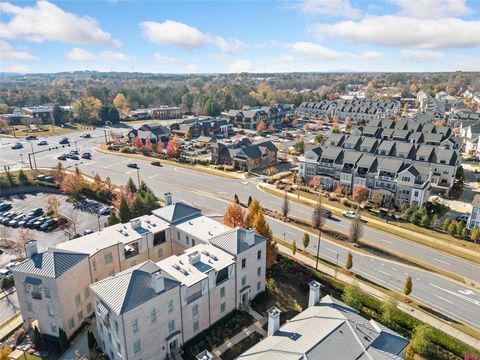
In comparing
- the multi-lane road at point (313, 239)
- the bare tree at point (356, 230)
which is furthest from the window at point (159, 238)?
the bare tree at point (356, 230)

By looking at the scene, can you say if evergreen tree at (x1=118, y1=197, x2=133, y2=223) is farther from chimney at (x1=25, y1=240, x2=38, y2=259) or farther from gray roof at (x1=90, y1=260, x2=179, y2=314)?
gray roof at (x1=90, y1=260, x2=179, y2=314)

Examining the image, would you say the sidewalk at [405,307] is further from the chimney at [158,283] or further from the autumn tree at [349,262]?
the chimney at [158,283]

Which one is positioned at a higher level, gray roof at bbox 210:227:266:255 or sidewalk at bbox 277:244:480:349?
gray roof at bbox 210:227:266:255

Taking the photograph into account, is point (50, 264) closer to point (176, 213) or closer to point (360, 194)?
point (176, 213)

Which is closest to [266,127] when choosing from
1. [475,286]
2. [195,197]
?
[195,197]

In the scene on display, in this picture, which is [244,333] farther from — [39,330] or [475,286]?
[475,286]

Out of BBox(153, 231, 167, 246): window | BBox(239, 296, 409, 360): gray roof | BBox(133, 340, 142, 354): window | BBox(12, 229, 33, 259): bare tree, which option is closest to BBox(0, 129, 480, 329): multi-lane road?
BBox(239, 296, 409, 360): gray roof

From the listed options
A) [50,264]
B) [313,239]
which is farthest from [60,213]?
[313,239]
